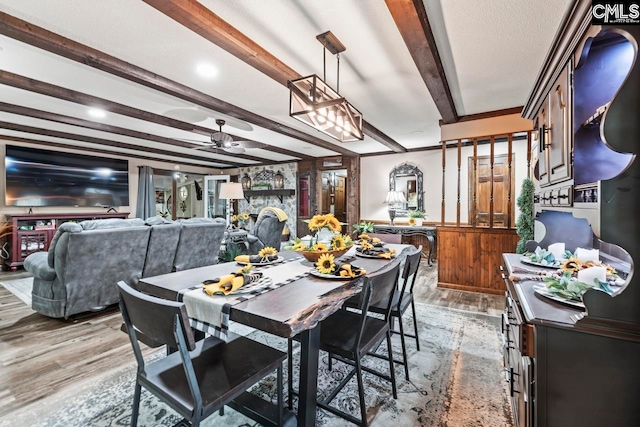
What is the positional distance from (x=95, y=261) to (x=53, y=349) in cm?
81

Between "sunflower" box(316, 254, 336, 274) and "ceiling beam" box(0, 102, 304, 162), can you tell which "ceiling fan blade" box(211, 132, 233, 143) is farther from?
"sunflower" box(316, 254, 336, 274)

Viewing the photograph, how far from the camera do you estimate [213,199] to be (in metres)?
Answer: 9.16

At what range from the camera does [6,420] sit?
61.8 inches

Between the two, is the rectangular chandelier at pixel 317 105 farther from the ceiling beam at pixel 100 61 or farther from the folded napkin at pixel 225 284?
the ceiling beam at pixel 100 61

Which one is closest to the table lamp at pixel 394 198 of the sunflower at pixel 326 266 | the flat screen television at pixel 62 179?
the sunflower at pixel 326 266

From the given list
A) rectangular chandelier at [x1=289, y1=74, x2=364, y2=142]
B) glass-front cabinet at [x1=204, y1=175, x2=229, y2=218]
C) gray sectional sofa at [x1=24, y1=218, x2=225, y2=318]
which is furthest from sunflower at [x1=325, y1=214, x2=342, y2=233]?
glass-front cabinet at [x1=204, y1=175, x2=229, y2=218]

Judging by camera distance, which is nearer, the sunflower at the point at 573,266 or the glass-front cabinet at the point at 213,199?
the sunflower at the point at 573,266

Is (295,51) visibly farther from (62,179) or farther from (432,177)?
(62,179)

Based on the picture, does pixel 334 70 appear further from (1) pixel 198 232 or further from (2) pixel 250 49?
(1) pixel 198 232

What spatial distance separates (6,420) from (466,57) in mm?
4026

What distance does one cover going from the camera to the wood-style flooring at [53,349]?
185 centimetres

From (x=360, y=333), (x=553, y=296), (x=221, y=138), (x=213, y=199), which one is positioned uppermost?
(x=221, y=138)

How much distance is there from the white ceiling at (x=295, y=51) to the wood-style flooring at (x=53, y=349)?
2446 millimetres

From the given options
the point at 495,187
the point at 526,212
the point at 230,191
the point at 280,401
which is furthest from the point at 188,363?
the point at 495,187
